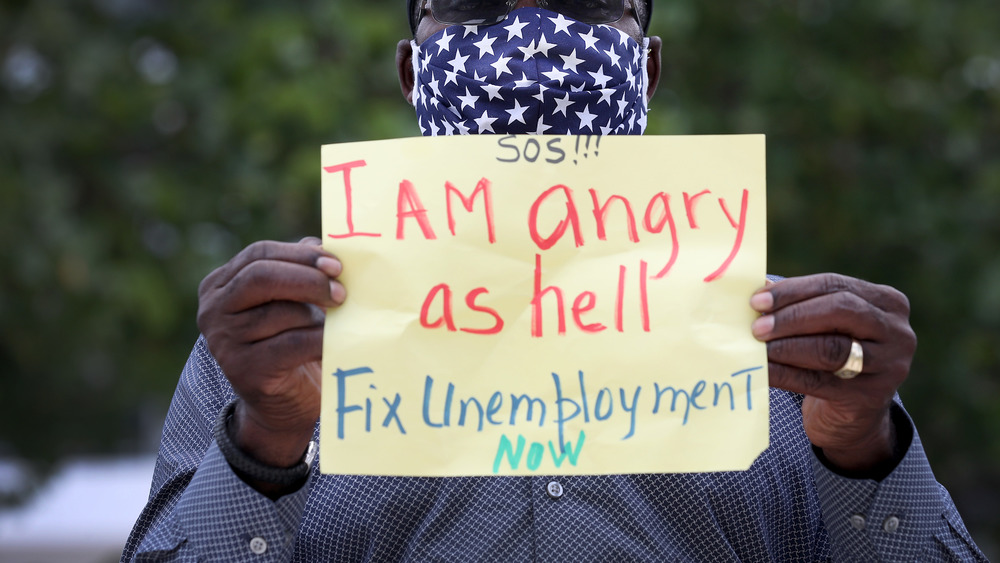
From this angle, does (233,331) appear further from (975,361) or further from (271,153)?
(975,361)

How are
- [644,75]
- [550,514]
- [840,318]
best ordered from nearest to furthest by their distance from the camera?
[840,318]
[550,514]
[644,75]

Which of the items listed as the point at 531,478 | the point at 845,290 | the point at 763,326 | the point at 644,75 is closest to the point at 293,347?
the point at 531,478

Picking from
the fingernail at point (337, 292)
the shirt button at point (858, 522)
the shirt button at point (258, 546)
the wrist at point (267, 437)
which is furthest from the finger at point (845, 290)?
the shirt button at point (258, 546)

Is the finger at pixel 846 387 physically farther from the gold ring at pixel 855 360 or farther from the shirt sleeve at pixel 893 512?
the shirt sleeve at pixel 893 512

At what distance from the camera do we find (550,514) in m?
2.11

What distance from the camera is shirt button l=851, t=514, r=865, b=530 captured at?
1919mm

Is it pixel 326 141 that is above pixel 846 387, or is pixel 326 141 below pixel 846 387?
below

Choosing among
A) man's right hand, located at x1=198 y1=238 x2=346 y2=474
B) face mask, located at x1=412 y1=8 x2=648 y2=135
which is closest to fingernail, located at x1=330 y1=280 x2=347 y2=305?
man's right hand, located at x1=198 y1=238 x2=346 y2=474

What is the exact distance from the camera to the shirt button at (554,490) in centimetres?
213

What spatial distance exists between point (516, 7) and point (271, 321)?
36.3 inches

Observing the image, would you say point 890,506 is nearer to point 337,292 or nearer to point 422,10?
point 337,292

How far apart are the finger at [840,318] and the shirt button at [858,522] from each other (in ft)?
1.19

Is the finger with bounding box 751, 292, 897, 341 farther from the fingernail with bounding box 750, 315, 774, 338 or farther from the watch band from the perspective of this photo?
the watch band

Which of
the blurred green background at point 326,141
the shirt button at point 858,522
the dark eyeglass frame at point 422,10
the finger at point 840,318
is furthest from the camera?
the blurred green background at point 326,141
